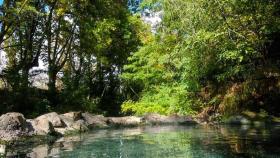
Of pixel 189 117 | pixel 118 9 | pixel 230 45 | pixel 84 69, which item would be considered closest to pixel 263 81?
pixel 230 45

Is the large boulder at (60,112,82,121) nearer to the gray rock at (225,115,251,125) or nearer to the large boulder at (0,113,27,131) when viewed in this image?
the large boulder at (0,113,27,131)

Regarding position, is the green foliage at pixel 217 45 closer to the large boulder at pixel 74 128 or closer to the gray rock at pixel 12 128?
the large boulder at pixel 74 128

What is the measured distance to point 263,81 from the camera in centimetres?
1491

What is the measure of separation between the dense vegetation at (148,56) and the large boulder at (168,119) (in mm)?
811

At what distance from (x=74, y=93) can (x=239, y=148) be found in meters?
15.9

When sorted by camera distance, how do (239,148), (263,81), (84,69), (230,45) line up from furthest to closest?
(84,69) < (263,81) < (230,45) < (239,148)

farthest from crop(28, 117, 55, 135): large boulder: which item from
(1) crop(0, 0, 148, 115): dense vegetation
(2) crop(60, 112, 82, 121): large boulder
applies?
(1) crop(0, 0, 148, 115): dense vegetation

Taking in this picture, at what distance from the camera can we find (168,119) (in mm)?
19625

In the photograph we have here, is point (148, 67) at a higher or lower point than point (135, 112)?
higher

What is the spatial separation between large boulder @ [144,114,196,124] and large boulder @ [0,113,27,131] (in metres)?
8.87

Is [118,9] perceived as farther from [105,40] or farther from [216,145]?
[216,145]

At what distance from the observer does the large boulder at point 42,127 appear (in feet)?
40.2

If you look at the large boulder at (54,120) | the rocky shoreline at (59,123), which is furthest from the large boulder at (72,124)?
the large boulder at (54,120)

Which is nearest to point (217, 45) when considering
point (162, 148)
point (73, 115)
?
point (162, 148)
